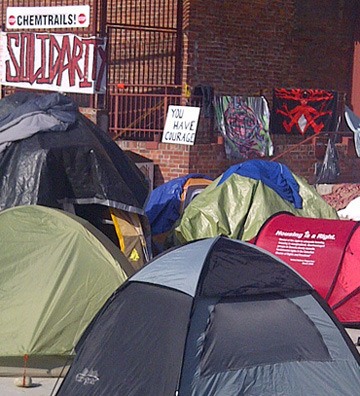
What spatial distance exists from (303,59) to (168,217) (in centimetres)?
899

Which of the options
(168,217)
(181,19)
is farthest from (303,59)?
(168,217)

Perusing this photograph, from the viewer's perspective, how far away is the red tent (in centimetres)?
977

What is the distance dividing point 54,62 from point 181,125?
2.42m

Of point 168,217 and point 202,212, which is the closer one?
point 202,212

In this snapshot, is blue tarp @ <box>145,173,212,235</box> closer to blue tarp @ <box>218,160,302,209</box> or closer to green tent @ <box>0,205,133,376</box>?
blue tarp @ <box>218,160,302,209</box>

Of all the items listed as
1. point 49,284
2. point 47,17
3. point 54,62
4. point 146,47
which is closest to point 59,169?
point 49,284

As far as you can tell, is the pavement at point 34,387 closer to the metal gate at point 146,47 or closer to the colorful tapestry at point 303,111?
the metal gate at point 146,47

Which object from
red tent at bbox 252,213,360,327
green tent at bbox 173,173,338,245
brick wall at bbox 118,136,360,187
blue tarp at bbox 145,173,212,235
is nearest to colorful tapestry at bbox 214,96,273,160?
brick wall at bbox 118,136,360,187

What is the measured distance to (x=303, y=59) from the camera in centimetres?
2070

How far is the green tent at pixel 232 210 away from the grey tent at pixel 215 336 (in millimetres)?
4823

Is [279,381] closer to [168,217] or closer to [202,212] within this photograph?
[202,212]

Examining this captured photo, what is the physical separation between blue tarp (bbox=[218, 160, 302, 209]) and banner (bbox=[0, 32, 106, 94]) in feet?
14.8

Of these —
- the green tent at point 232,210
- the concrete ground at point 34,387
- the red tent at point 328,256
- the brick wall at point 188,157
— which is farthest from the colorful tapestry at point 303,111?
the concrete ground at point 34,387

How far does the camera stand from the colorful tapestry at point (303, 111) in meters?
18.5
